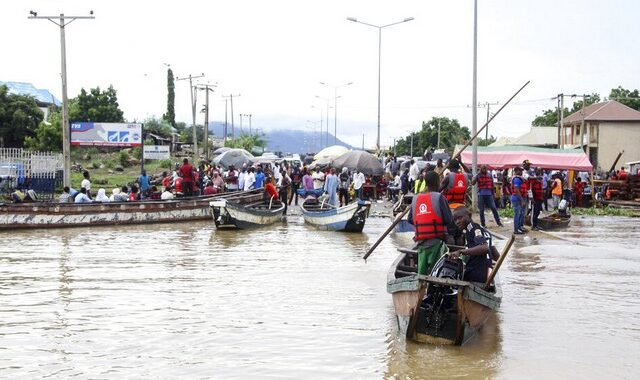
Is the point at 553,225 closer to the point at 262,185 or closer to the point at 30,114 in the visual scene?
the point at 262,185

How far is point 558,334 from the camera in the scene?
9.63 meters

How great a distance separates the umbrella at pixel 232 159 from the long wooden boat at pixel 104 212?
16231 millimetres

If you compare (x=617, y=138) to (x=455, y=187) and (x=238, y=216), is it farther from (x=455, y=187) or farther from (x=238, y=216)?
(x=455, y=187)

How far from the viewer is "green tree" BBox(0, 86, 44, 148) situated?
47.1 m

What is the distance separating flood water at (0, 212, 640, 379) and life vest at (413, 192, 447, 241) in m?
1.31

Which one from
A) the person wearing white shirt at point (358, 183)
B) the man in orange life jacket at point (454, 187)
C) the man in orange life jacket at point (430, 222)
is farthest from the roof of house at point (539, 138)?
the man in orange life jacket at point (430, 222)

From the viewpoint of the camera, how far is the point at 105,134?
124 ft

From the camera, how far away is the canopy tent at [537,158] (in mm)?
29906

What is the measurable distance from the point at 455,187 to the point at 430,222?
13.7ft

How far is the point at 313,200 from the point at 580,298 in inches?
498

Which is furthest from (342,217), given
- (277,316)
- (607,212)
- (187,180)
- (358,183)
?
(607,212)

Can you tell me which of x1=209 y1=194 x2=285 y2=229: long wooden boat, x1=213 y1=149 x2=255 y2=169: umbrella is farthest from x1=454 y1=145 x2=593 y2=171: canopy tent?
x1=213 y1=149 x2=255 y2=169: umbrella

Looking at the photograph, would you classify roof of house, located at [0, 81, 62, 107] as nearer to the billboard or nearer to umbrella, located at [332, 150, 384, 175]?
the billboard

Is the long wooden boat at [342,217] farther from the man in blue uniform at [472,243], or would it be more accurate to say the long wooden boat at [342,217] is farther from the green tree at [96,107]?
the green tree at [96,107]
